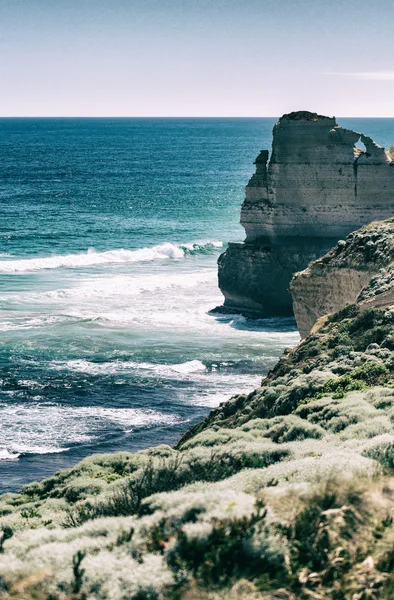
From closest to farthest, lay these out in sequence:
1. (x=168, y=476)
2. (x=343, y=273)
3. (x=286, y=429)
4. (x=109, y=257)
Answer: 1. (x=168, y=476)
2. (x=286, y=429)
3. (x=343, y=273)
4. (x=109, y=257)

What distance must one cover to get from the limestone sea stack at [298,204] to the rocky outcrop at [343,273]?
36.6ft

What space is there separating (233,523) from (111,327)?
107ft

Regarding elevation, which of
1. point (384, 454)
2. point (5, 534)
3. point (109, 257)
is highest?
point (384, 454)

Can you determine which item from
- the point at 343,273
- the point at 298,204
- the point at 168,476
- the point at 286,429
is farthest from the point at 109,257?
the point at 168,476

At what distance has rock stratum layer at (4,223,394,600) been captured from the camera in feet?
27.0

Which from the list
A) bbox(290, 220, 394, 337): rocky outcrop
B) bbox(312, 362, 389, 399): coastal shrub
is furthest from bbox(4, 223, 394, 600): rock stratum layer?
bbox(290, 220, 394, 337): rocky outcrop

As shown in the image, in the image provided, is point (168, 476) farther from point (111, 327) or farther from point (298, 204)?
point (298, 204)

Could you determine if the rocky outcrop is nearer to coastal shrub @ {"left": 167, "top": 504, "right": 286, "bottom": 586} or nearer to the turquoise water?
the turquoise water

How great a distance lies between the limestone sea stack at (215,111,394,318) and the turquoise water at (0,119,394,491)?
1.98m

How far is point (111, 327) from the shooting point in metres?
41.1

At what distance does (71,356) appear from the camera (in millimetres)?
35906

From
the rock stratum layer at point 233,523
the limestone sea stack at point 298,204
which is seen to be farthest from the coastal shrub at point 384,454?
the limestone sea stack at point 298,204

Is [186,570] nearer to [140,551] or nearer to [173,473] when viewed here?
[140,551]

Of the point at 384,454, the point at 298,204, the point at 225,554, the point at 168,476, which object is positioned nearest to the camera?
the point at 225,554
